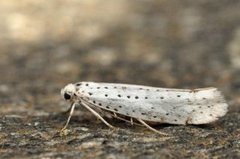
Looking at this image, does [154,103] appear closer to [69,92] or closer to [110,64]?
[69,92]

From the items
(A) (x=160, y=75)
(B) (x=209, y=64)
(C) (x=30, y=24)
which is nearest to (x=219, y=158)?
(A) (x=160, y=75)

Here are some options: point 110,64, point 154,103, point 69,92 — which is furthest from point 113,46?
point 154,103

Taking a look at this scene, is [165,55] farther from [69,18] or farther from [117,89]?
[117,89]

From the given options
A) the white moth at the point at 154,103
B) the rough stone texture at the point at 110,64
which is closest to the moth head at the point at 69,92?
the white moth at the point at 154,103

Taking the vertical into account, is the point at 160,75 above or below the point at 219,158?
above

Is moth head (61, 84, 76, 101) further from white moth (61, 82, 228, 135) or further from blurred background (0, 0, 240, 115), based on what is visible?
blurred background (0, 0, 240, 115)

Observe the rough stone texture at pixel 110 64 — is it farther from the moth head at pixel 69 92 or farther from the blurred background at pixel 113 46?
the moth head at pixel 69 92
